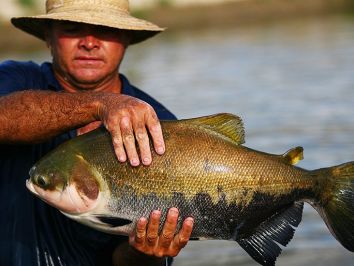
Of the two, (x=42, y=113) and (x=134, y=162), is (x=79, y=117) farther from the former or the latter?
(x=134, y=162)

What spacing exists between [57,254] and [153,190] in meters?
1.20

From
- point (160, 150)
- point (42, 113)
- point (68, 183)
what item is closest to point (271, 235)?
point (160, 150)

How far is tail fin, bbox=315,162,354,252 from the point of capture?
421cm

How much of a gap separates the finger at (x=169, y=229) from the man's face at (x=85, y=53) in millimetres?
1311

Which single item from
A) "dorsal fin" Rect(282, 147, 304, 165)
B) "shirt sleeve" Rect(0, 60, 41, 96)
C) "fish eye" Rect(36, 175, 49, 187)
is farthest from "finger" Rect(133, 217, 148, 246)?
"shirt sleeve" Rect(0, 60, 41, 96)

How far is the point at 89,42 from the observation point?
508 centimetres

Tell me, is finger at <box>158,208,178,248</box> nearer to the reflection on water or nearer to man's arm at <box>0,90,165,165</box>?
man's arm at <box>0,90,165,165</box>

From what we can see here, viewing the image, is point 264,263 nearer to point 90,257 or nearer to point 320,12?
point 90,257

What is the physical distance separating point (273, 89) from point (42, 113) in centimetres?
1381

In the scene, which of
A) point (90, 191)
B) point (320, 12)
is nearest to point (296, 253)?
point (90, 191)

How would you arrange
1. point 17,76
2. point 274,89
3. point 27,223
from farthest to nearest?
1. point 274,89
2. point 17,76
3. point 27,223

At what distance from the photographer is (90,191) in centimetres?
398

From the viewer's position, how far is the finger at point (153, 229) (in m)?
4.01

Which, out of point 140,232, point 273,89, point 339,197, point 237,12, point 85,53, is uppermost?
point 85,53
